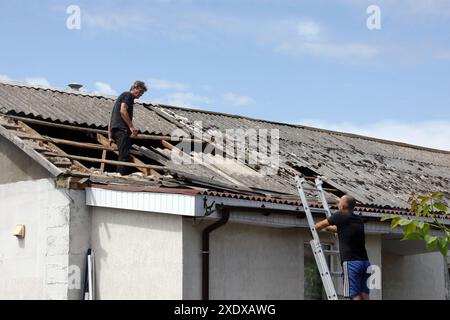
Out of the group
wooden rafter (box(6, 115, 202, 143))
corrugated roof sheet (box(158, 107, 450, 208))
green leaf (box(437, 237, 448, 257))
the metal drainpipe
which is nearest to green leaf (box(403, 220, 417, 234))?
green leaf (box(437, 237, 448, 257))

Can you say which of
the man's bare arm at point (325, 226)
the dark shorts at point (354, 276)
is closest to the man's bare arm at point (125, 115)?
the man's bare arm at point (325, 226)

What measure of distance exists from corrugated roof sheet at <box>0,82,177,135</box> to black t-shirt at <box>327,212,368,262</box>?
625cm

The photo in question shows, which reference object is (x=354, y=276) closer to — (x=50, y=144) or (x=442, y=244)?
(x=442, y=244)

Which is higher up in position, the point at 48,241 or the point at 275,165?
the point at 275,165

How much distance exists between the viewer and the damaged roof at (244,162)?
14492 millimetres

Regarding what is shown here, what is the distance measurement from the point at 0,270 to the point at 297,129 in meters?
9.43

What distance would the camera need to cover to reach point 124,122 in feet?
50.2

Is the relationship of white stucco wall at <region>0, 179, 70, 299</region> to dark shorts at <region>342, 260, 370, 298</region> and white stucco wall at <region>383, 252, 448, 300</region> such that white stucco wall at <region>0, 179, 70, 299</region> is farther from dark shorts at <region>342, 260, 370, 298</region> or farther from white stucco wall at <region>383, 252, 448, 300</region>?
white stucco wall at <region>383, 252, 448, 300</region>

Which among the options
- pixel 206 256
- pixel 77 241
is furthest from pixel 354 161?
pixel 77 241

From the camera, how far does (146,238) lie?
43.3 feet

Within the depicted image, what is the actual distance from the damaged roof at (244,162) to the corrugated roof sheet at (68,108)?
0.05 ft

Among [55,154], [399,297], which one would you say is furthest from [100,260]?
[399,297]

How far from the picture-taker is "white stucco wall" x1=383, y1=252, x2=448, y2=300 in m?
18.0
